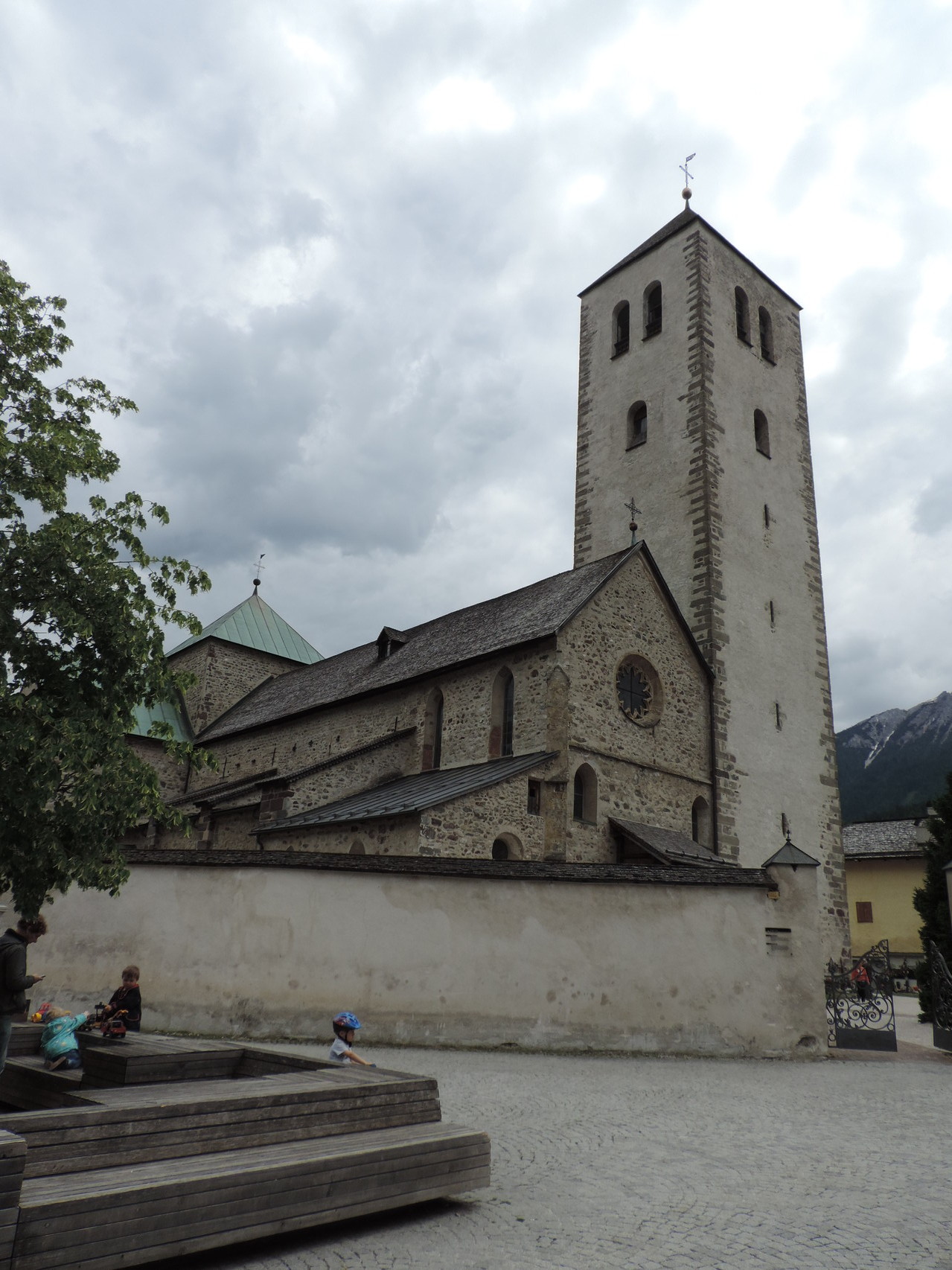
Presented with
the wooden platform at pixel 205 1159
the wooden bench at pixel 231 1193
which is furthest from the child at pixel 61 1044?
the wooden bench at pixel 231 1193

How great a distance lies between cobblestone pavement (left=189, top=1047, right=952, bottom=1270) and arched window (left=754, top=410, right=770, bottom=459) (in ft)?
74.9

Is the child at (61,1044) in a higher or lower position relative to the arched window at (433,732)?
lower

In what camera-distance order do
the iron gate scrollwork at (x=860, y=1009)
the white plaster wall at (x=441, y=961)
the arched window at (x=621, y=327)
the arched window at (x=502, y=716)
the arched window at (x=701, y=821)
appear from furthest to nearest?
the arched window at (x=621, y=327) → the arched window at (x=701, y=821) → the arched window at (x=502, y=716) → the iron gate scrollwork at (x=860, y=1009) → the white plaster wall at (x=441, y=961)

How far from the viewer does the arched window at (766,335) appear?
31891mm

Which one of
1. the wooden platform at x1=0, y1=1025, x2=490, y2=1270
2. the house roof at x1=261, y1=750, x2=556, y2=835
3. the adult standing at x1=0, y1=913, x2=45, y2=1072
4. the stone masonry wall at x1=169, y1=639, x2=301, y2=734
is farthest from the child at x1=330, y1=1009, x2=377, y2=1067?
the stone masonry wall at x1=169, y1=639, x2=301, y2=734

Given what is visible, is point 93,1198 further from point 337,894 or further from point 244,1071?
point 337,894

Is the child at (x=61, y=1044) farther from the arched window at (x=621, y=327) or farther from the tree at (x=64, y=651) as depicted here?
the arched window at (x=621, y=327)

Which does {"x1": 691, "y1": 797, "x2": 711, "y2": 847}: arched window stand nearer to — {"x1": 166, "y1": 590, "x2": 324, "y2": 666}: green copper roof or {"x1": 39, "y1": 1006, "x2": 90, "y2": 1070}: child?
{"x1": 39, "y1": 1006, "x2": 90, "y2": 1070}: child

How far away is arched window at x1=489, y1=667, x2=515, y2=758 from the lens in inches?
842

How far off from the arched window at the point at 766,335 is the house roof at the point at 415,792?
19.4 meters

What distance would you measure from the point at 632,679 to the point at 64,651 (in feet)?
52.0

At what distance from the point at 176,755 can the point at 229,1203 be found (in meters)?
6.25

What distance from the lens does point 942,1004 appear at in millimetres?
14203

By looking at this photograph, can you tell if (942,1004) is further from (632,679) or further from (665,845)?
(632,679)
